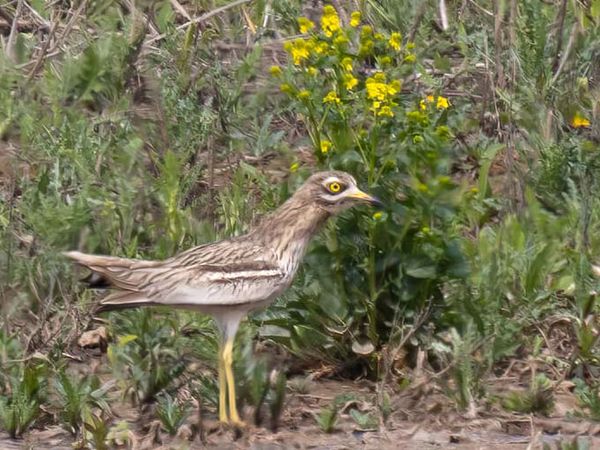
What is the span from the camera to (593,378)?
7.93 m

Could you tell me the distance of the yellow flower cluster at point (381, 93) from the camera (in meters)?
7.57

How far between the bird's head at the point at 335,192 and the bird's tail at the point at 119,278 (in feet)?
2.63

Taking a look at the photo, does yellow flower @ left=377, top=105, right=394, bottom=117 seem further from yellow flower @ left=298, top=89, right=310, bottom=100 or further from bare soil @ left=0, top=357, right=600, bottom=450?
bare soil @ left=0, top=357, right=600, bottom=450

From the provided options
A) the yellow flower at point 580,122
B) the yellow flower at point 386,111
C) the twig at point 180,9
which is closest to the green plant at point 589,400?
the yellow flower at point 386,111

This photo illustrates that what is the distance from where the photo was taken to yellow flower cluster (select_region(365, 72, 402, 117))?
298 inches

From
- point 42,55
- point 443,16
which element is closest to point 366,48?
point 42,55

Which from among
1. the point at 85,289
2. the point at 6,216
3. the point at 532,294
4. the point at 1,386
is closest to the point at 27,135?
the point at 6,216

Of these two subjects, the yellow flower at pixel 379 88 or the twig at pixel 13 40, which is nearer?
the yellow flower at pixel 379 88

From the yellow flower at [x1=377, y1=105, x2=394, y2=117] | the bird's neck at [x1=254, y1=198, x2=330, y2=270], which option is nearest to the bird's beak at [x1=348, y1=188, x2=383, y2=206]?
the bird's neck at [x1=254, y1=198, x2=330, y2=270]

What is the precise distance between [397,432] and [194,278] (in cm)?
114

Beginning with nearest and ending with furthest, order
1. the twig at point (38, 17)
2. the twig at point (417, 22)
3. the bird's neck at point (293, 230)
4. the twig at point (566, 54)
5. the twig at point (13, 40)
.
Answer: the bird's neck at point (293, 230)
the twig at point (566, 54)
the twig at point (417, 22)
the twig at point (13, 40)
the twig at point (38, 17)

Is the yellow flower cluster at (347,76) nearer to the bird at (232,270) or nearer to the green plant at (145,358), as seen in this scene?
the bird at (232,270)

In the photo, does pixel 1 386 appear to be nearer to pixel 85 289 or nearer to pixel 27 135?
pixel 85 289

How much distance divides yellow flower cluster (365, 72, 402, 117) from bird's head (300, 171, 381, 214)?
0.34 metres
